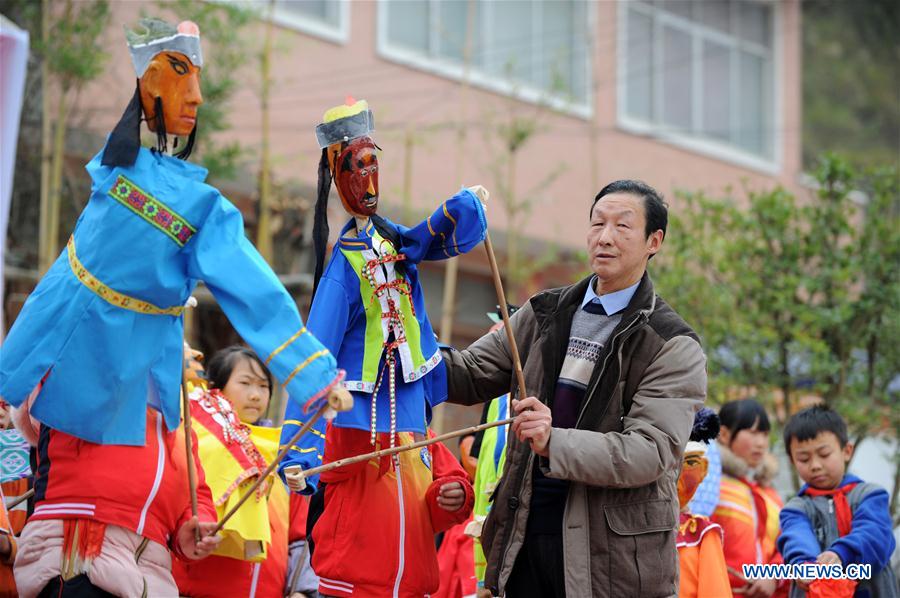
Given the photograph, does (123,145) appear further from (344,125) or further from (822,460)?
(822,460)

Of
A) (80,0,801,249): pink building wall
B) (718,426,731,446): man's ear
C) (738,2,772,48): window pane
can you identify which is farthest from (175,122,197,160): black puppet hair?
(738,2,772,48): window pane

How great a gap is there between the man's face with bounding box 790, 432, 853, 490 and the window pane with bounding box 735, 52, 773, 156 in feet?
38.2

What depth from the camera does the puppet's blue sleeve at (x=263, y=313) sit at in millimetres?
3367

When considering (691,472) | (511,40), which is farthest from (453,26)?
(691,472)

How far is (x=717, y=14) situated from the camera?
651 inches

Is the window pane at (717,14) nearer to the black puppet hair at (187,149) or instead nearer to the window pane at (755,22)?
the window pane at (755,22)

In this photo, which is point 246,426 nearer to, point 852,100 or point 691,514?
point 691,514

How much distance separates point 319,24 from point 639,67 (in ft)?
15.9

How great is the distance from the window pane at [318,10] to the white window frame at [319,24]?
4 cm

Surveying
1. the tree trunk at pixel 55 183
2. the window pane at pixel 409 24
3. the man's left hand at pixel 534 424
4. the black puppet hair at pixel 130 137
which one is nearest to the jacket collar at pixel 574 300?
the man's left hand at pixel 534 424

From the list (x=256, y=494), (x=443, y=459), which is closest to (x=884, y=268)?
(x=443, y=459)

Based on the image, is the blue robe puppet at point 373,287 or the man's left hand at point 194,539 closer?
the man's left hand at point 194,539

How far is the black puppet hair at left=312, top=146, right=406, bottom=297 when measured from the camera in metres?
4.15

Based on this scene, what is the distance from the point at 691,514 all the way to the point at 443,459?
54.4 inches
